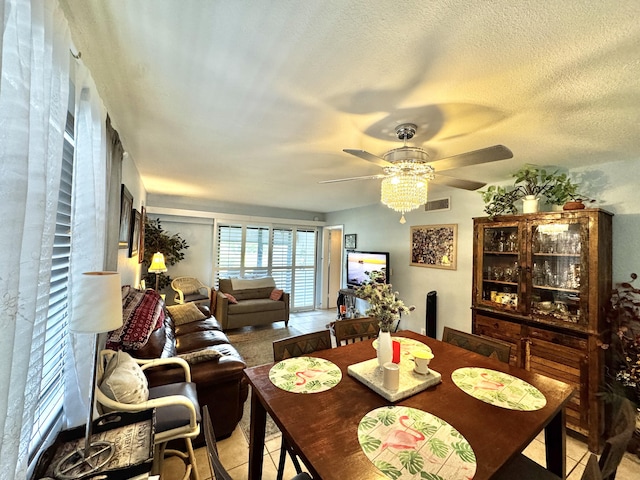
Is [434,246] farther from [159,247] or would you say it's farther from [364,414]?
[159,247]

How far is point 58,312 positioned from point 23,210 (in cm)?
94

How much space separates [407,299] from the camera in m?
4.16

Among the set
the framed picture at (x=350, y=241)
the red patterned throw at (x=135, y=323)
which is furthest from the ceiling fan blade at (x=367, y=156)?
the framed picture at (x=350, y=241)

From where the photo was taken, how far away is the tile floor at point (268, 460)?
174 centimetres

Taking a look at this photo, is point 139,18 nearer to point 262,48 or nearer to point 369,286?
point 262,48

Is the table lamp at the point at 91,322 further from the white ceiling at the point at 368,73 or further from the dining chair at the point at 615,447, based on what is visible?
the dining chair at the point at 615,447

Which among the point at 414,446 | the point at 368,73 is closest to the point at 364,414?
the point at 414,446

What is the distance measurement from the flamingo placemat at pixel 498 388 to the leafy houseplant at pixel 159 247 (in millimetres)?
4856

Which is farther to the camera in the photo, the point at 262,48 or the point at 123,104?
the point at 123,104

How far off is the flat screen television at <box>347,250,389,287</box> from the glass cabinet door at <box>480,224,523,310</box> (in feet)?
5.47

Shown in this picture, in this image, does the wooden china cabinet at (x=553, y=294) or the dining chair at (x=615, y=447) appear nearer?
the dining chair at (x=615, y=447)

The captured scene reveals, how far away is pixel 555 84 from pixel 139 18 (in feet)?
6.20

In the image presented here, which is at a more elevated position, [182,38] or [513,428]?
[182,38]

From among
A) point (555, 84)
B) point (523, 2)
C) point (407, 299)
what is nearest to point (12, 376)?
Result: point (523, 2)
